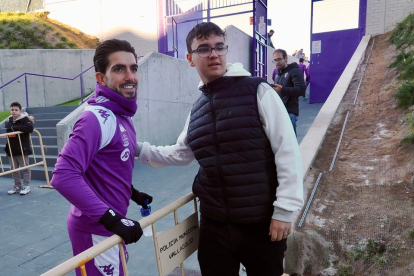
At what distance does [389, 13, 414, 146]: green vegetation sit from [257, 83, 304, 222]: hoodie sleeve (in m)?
3.67

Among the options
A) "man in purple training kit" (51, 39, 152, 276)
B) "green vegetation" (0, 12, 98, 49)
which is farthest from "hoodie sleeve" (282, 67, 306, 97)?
"green vegetation" (0, 12, 98, 49)

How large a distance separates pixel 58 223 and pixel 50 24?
16638 millimetres

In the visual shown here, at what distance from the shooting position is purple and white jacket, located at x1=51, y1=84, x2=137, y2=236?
1372 mm

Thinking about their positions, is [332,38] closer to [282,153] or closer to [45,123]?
[45,123]

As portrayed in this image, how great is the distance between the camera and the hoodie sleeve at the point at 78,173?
1.36 metres

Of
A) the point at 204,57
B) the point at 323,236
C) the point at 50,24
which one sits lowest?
the point at 323,236

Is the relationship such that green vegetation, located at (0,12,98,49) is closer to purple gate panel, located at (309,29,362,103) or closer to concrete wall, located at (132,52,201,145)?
concrete wall, located at (132,52,201,145)

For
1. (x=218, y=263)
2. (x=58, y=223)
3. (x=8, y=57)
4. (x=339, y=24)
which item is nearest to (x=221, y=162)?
(x=218, y=263)

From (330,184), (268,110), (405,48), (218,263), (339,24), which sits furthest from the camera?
(339,24)

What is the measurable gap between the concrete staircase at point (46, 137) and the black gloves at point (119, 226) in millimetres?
5839

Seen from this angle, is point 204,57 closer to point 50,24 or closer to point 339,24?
point 339,24

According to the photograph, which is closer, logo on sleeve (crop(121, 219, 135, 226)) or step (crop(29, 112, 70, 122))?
logo on sleeve (crop(121, 219, 135, 226))

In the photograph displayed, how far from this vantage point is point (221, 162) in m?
1.66

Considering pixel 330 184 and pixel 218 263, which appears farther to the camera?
pixel 330 184
